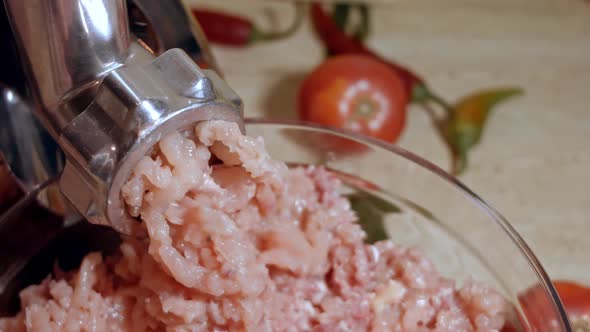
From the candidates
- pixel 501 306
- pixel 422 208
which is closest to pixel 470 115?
pixel 422 208

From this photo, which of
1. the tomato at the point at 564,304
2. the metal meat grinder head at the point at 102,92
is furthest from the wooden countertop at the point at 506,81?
the metal meat grinder head at the point at 102,92

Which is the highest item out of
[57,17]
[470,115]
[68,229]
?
[57,17]

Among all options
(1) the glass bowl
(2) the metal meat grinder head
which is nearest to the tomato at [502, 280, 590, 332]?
(1) the glass bowl

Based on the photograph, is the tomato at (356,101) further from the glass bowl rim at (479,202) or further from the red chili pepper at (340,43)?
the glass bowl rim at (479,202)

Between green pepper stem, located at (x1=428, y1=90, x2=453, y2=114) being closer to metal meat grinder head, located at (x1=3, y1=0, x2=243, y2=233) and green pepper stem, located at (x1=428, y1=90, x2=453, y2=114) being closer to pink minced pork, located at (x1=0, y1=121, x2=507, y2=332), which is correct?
pink minced pork, located at (x1=0, y1=121, x2=507, y2=332)

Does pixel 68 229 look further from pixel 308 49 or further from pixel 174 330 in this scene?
pixel 308 49

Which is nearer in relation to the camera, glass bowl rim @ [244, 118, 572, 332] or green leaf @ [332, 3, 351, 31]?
glass bowl rim @ [244, 118, 572, 332]

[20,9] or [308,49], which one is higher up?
[20,9]
